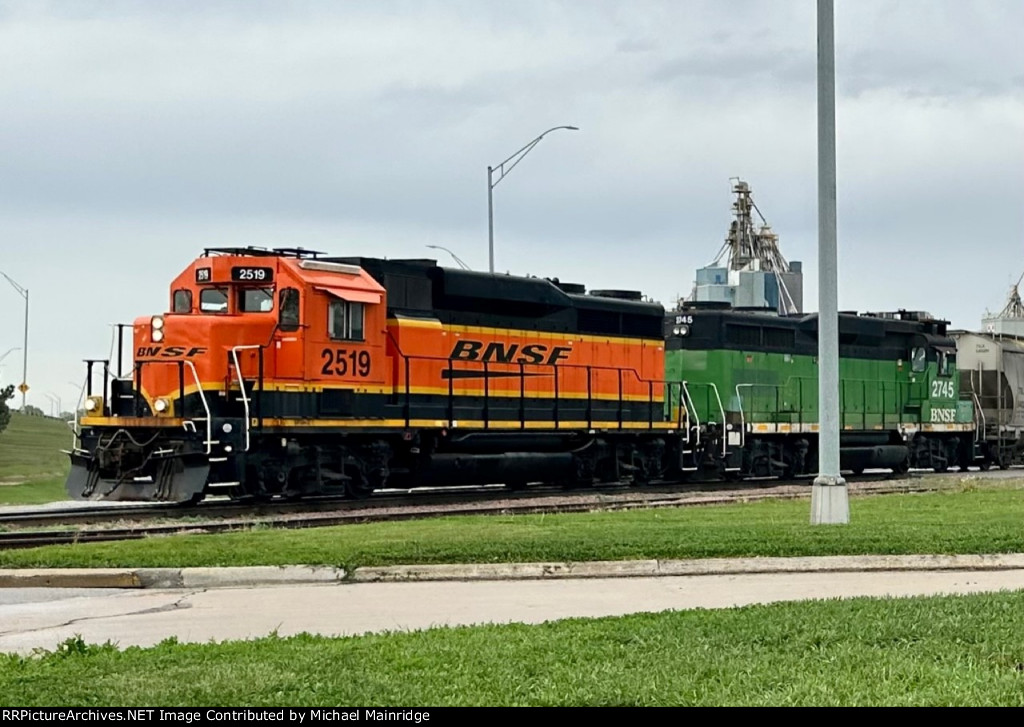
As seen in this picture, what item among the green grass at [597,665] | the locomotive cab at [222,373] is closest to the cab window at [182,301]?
the locomotive cab at [222,373]

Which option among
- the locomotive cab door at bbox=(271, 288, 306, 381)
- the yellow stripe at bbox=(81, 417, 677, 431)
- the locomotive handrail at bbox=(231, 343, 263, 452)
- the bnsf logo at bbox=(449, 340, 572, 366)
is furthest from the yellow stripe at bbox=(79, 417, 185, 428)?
the bnsf logo at bbox=(449, 340, 572, 366)

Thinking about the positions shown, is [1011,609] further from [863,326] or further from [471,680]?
[863,326]

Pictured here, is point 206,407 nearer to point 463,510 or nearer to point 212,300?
point 212,300

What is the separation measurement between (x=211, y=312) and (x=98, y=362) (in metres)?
1.91

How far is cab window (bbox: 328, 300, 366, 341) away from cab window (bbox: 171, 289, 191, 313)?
85.2 inches

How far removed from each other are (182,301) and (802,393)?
16733mm

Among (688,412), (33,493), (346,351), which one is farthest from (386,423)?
(33,493)

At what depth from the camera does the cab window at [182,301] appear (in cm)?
2327

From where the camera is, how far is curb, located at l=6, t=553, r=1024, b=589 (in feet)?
45.7

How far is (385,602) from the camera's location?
12469 mm

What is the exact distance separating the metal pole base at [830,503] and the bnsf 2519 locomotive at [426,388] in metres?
8.57

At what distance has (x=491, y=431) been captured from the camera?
26.7 meters

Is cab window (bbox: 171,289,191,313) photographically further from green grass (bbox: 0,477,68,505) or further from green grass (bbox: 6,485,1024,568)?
green grass (bbox: 0,477,68,505)
